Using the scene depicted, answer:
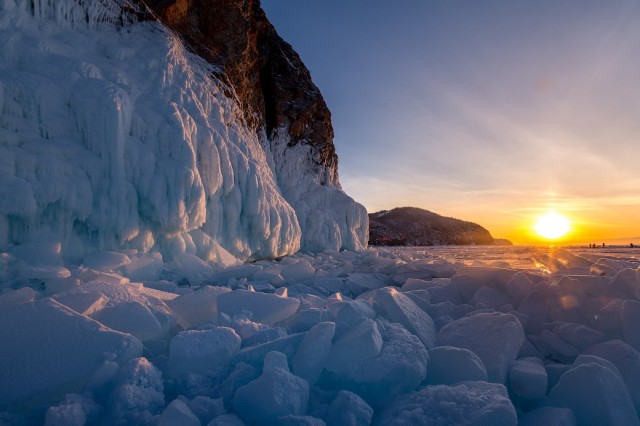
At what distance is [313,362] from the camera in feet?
5.22

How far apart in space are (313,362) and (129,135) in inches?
255

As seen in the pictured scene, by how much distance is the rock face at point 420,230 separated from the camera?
3966 cm

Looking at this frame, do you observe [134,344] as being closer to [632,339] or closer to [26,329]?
[26,329]

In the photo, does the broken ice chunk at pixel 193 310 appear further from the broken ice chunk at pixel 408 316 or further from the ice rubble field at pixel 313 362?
the broken ice chunk at pixel 408 316

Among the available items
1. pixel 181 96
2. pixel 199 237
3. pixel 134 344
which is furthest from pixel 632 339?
pixel 181 96

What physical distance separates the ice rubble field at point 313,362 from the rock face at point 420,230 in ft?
117

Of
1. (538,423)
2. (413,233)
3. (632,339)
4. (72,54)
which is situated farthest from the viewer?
(413,233)

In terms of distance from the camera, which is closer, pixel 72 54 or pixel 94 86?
pixel 94 86

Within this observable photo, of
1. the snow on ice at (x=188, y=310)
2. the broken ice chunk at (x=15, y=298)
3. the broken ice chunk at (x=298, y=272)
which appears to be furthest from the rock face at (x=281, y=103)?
the broken ice chunk at (x=15, y=298)

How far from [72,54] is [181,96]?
217 cm

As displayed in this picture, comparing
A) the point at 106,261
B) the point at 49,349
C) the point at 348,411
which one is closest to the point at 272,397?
the point at 348,411

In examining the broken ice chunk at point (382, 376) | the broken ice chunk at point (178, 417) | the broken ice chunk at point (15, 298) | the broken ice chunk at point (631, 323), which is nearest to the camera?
the broken ice chunk at point (178, 417)

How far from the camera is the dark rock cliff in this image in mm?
10664

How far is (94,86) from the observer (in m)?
5.88
